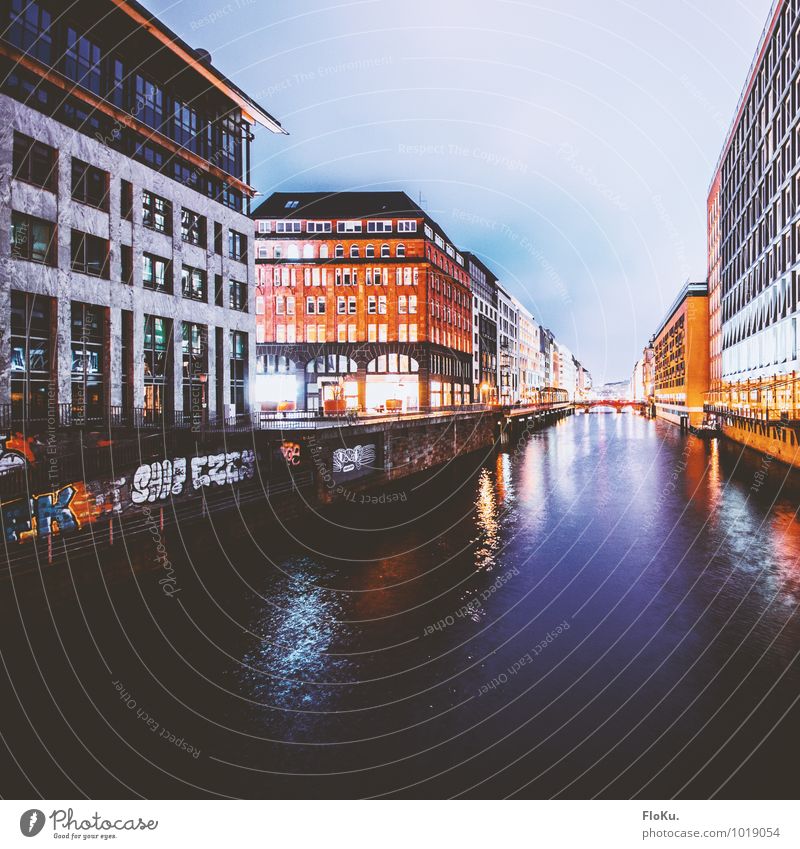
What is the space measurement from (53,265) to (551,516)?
1196 inches

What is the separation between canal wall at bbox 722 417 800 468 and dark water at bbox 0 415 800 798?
18670 millimetres

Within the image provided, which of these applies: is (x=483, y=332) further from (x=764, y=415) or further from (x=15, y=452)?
(x=15, y=452)

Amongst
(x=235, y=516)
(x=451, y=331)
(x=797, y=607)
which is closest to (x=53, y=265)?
(x=235, y=516)

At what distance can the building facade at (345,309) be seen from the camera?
79.6 metres

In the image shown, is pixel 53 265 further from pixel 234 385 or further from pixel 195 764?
pixel 195 764

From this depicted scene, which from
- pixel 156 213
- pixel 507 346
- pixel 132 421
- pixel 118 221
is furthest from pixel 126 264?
pixel 507 346

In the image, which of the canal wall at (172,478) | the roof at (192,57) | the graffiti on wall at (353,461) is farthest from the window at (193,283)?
the graffiti on wall at (353,461)

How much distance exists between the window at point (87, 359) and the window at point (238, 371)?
1311 cm

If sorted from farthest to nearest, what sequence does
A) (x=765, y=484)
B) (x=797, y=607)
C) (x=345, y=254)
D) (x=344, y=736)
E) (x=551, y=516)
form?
(x=345, y=254)
(x=765, y=484)
(x=551, y=516)
(x=797, y=607)
(x=344, y=736)

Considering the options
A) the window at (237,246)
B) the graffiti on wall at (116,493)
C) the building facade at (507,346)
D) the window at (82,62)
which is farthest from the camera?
the building facade at (507,346)

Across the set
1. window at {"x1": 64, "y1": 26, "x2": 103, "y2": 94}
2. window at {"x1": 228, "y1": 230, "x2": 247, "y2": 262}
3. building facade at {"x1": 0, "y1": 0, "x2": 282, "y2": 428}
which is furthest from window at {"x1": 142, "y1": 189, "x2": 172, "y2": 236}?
window at {"x1": 228, "y1": 230, "x2": 247, "y2": 262}

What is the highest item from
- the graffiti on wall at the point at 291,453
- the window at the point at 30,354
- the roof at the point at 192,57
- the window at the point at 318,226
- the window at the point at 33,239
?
the window at the point at 318,226

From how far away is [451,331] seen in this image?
93.9 metres

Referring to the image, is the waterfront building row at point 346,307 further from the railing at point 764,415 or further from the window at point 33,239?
the window at point 33,239
